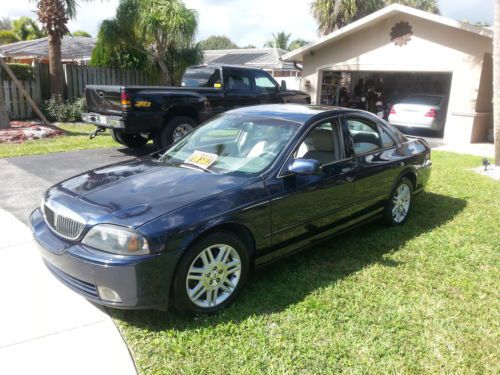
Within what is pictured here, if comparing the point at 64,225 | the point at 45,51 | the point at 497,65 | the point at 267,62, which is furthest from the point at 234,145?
the point at 267,62

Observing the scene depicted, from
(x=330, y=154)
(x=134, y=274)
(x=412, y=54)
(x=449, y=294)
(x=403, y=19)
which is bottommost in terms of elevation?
(x=449, y=294)

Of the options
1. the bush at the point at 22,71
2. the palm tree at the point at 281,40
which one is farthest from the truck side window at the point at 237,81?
the palm tree at the point at 281,40

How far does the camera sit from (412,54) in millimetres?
13984

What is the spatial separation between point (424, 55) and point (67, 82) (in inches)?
487

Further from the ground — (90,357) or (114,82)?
(114,82)

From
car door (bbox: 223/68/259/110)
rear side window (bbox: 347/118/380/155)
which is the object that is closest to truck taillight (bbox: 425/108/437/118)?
car door (bbox: 223/68/259/110)

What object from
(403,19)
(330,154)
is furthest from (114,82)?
(330,154)

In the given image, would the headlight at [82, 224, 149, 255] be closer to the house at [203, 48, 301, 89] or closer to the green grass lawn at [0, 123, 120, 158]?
the green grass lawn at [0, 123, 120, 158]

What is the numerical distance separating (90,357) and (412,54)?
45.4 ft

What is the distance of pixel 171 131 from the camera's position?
8.77 meters

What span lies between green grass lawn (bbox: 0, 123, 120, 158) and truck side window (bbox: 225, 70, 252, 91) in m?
3.12

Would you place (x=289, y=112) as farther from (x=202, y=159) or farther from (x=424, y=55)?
(x=424, y=55)

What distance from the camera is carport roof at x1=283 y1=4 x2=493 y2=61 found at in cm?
1230

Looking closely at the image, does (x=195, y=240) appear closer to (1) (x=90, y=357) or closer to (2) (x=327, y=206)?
(1) (x=90, y=357)
